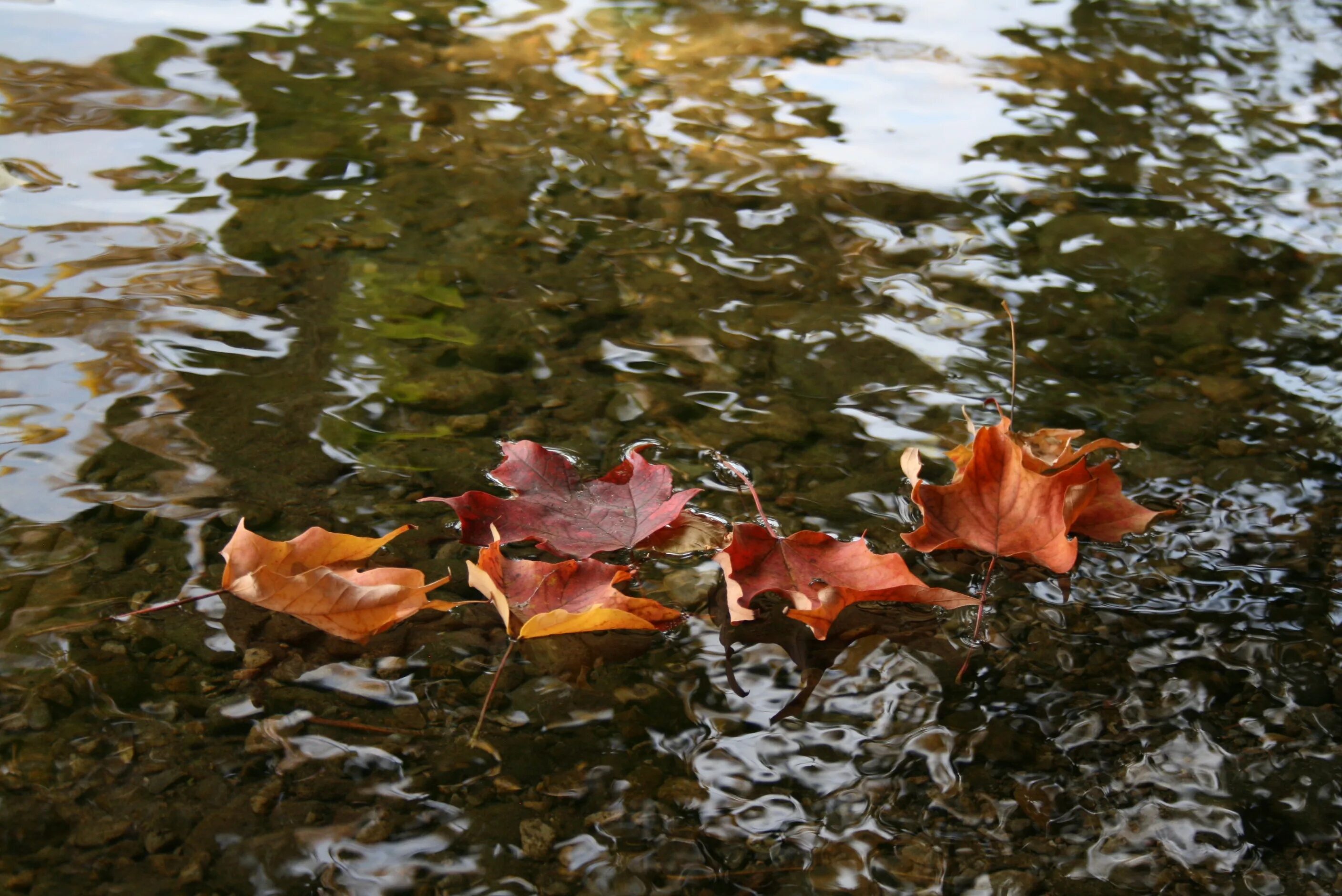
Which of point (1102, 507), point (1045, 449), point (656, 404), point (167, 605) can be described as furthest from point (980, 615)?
point (167, 605)

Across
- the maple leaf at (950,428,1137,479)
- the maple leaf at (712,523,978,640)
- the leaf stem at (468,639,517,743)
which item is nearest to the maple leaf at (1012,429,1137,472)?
the maple leaf at (950,428,1137,479)

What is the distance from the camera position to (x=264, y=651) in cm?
122

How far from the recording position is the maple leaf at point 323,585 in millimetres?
1217

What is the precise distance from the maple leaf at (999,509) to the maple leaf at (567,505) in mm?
312

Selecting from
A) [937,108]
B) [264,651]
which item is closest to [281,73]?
[937,108]

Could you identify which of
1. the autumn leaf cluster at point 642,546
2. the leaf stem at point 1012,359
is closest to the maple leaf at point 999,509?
the autumn leaf cluster at point 642,546

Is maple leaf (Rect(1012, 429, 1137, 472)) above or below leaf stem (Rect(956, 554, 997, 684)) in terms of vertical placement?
above

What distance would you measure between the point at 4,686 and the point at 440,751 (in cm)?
47

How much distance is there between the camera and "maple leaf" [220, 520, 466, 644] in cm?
122

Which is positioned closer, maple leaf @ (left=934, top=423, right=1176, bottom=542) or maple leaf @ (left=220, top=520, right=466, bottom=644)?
maple leaf @ (left=220, top=520, right=466, bottom=644)

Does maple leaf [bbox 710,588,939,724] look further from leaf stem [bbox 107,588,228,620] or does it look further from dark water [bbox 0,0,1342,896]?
leaf stem [bbox 107,588,228,620]

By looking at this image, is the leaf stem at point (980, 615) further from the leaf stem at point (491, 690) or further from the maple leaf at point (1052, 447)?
the leaf stem at point (491, 690)

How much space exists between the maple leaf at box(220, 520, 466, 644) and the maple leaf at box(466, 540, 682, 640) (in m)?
0.06

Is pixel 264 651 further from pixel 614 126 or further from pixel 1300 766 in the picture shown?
pixel 614 126
